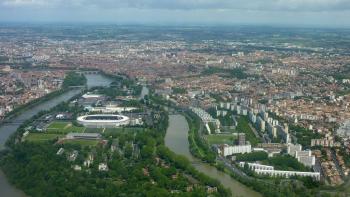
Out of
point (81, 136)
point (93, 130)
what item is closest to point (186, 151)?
point (81, 136)

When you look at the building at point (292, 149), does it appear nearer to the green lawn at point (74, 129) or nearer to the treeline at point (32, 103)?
the green lawn at point (74, 129)

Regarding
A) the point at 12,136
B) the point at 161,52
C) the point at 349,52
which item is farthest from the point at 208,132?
the point at 349,52

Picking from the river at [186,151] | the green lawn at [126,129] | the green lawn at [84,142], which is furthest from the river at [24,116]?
the river at [186,151]

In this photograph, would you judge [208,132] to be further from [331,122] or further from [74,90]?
[74,90]

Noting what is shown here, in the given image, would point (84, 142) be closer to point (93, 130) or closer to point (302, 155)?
point (93, 130)

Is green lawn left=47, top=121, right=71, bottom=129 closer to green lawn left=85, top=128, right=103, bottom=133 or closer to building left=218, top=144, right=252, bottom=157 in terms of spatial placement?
green lawn left=85, top=128, right=103, bottom=133
